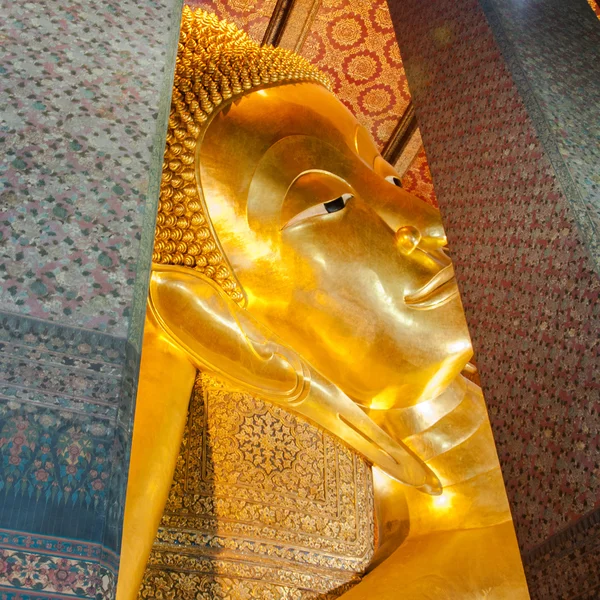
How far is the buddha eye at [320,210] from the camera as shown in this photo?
7.66 ft

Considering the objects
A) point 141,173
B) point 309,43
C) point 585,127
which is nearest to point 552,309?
point 585,127

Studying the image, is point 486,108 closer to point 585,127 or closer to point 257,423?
point 585,127

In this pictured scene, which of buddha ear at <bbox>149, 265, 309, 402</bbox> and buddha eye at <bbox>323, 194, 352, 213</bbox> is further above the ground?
buddha eye at <bbox>323, 194, 352, 213</bbox>

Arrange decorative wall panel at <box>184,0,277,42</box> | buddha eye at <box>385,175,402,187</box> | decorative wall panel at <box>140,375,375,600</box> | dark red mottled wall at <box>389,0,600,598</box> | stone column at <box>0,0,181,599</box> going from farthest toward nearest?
decorative wall panel at <box>184,0,277,42</box>, buddha eye at <box>385,175,402,187</box>, decorative wall panel at <box>140,375,375,600</box>, dark red mottled wall at <box>389,0,600,598</box>, stone column at <box>0,0,181,599</box>

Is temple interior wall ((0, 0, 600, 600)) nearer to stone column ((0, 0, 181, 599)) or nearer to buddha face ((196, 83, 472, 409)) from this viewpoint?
stone column ((0, 0, 181, 599))

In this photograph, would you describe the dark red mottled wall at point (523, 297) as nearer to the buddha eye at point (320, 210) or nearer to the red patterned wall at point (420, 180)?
the buddha eye at point (320, 210)

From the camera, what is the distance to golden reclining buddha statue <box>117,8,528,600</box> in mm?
2160

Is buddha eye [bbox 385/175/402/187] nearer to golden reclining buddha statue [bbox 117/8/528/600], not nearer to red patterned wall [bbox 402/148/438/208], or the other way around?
golden reclining buddha statue [bbox 117/8/528/600]

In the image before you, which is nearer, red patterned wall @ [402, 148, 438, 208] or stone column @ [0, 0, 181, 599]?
stone column @ [0, 0, 181, 599]

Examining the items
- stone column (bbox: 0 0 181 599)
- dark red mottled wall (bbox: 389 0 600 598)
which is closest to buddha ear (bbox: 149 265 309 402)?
dark red mottled wall (bbox: 389 0 600 598)

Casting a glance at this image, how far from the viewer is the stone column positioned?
3.04 ft

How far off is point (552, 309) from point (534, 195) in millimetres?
240

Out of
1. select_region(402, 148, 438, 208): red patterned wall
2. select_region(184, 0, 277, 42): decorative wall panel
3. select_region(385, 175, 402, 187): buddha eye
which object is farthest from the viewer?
select_region(402, 148, 438, 208): red patterned wall

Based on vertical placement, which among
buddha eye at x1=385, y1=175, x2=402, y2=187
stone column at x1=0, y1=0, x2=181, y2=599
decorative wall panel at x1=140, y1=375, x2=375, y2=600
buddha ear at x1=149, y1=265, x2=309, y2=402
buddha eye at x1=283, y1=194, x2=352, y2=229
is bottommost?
decorative wall panel at x1=140, y1=375, x2=375, y2=600
